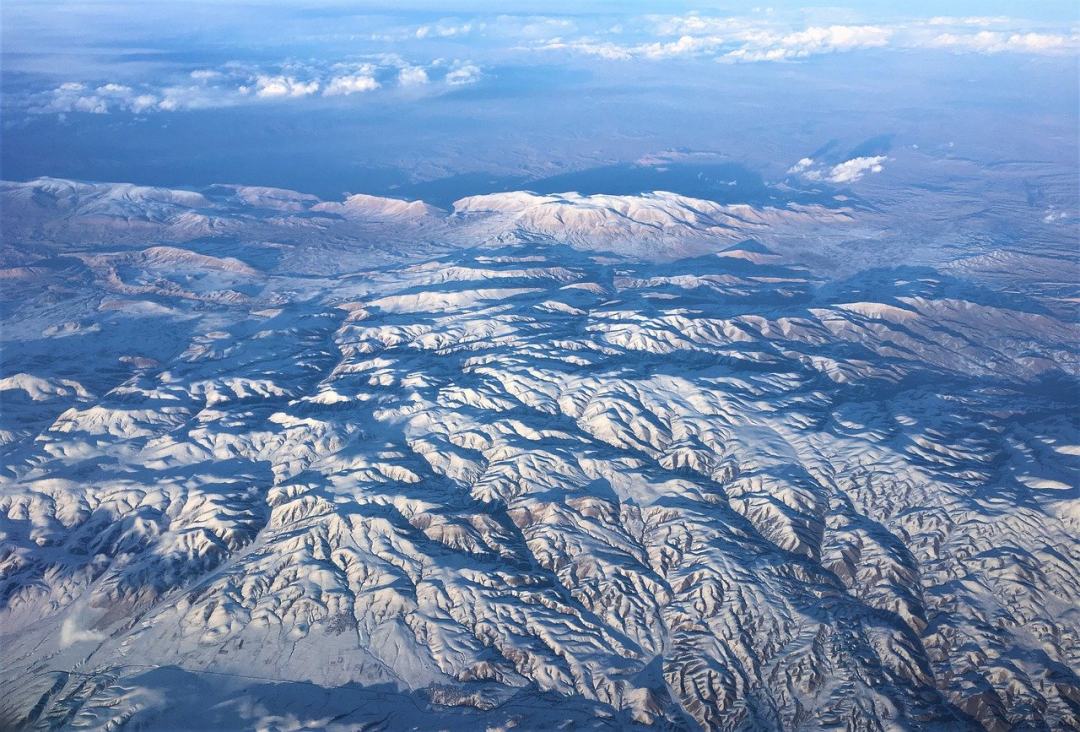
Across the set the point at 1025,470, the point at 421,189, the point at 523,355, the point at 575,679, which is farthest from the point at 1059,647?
the point at 421,189

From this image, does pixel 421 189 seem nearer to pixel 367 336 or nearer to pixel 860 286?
pixel 367 336

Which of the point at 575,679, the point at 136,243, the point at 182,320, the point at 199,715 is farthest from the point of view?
the point at 136,243

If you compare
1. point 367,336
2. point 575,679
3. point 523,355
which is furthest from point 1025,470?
point 367,336

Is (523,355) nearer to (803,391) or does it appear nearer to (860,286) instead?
(803,391)

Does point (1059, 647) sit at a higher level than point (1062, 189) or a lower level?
higher

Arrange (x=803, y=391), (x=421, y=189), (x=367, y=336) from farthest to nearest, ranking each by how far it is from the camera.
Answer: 1. (x=421, y=189)
2. (x=367, y=336)
3. (x=803, y=391)

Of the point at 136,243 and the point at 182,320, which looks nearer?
the point at 182,320
